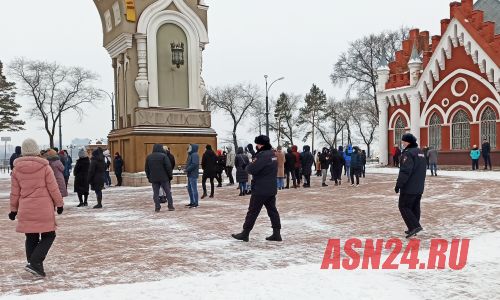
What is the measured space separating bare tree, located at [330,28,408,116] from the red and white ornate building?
10597mm

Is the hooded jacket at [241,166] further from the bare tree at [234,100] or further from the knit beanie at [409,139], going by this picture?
the bare tree at [234,100]

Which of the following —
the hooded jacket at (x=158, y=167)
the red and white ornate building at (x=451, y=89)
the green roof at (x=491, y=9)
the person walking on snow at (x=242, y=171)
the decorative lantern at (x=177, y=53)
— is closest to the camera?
the hooded jacket at (x=158, y=167)

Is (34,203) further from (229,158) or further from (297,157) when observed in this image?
(229,158)

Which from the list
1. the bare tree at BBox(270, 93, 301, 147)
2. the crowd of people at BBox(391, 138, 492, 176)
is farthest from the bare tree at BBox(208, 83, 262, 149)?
the crowd of people at BBox(391, 138, 492, 176)

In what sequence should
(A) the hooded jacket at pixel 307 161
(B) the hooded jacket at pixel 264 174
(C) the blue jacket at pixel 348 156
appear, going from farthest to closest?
(C) the blue jacket at pixel 348 156
(A) the hooded jacket at pixel 307 161
(B) the hooded jacket at pixel 264 174

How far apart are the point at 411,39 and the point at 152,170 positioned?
102 feet

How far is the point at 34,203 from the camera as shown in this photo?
571 centimetres

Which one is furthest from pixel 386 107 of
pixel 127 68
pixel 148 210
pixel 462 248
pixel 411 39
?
pixel 462 248

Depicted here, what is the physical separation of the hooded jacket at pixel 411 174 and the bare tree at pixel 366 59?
41450 millimetres

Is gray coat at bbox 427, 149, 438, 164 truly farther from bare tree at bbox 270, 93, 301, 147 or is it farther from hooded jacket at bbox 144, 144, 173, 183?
bare tree at bbox 270, 93, 301, 147

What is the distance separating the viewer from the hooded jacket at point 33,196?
18.6ft

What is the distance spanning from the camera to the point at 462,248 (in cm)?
683

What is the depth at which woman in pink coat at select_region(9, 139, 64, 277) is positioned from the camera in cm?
567

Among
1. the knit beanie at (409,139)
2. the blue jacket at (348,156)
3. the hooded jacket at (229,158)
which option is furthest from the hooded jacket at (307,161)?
the knit beanie at (409,139)
